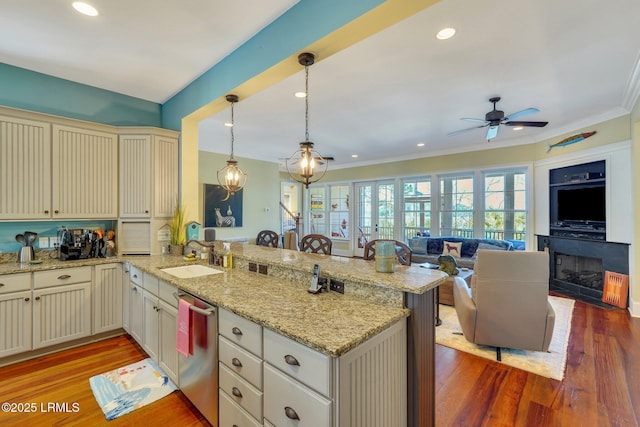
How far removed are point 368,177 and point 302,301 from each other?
6830 mm

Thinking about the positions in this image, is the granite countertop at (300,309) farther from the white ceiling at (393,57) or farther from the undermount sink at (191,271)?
the white ceiling at (393,57)

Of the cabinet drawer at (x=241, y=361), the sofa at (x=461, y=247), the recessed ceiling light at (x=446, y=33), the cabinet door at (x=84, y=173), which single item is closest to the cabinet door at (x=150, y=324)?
the cabinet drawer at (x=241, y=361)

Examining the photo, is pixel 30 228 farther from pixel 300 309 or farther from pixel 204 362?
pixel 300 309

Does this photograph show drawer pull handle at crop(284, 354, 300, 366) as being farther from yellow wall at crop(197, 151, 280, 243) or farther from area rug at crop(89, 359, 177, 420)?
yellow wall at crop(197, 151, 280, 243)

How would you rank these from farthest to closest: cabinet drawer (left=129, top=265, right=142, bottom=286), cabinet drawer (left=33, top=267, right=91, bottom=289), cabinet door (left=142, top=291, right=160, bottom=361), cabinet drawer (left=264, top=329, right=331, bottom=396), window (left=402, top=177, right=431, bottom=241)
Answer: window (left=402, top=177, right=431, bottom=241), cabinet drawer (left=129, top=265, right=142, bottom=286), cabinet drawer (left=33, top=267, right=91, bottom=289), cabinet door (left=142, top=291, right=160, bottom=361), cabinet drawer (left=264, top=329, right=331, bottom=396)

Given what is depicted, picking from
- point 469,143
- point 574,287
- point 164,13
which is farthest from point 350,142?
point 574,287

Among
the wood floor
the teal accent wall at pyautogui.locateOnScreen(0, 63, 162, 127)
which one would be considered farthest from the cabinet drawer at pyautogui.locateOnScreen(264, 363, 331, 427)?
the teal accent wall at pyautogui.locateOnScreen(0, 63, 162, 127)

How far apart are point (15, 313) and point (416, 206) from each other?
713 centimetres

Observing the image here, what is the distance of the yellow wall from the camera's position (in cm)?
666

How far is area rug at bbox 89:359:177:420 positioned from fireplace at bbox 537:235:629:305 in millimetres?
5837

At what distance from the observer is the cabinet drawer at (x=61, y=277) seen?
2625mm

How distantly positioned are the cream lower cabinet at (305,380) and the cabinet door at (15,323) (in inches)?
87.7

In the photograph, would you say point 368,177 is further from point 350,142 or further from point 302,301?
point 302,301

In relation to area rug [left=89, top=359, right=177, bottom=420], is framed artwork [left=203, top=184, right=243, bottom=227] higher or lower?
higher
